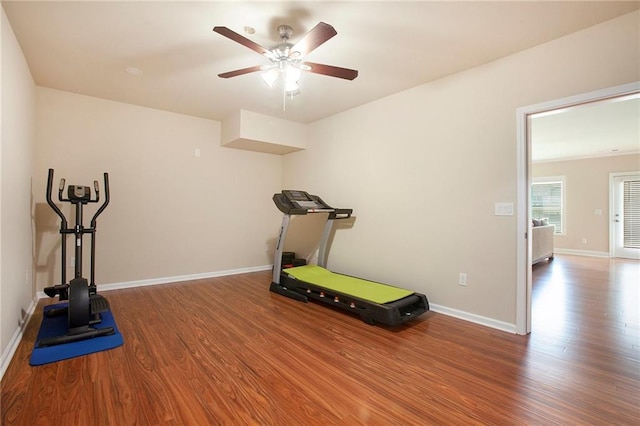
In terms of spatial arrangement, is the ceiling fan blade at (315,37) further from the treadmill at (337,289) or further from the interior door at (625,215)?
A: the interior door at (625,215)

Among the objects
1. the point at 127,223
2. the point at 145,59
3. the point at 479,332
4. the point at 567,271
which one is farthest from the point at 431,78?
the point at 567,271

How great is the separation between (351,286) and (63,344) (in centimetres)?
265

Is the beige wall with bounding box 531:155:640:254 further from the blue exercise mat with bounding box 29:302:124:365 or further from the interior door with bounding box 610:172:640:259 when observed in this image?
the blue exercise mat with bounding box 29:302:124:365

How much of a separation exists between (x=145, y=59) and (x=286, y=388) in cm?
317

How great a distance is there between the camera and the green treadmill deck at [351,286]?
3023 mm

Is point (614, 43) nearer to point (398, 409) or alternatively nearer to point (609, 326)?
point (609, 326)

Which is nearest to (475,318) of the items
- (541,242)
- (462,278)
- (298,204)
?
(462,278)

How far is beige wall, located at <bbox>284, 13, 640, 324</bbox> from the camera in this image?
241 centimetres

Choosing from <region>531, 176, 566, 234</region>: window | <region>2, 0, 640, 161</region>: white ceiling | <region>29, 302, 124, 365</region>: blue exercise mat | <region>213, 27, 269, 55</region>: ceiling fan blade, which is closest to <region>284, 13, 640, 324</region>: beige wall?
<region>2, 0, 640, 161</region>: white ceiling

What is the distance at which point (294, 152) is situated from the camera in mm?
5379

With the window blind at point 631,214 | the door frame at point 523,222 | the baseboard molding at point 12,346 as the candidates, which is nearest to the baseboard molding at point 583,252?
the window blind at point 631,214

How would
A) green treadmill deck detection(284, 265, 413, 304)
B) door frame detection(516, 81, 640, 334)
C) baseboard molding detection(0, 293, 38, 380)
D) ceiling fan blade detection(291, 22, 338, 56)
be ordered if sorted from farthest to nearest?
green treadmill deck detection(284, 265, 413, 304) < door frame detection(516, 81, 640, 334) < baseboard molding detection(0, 293, 38, 380) < ceiling fan blade detection(291, 22, 338, 56)

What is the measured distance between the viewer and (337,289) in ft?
10.8

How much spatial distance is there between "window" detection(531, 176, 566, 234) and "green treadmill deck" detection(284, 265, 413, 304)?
6.68m
